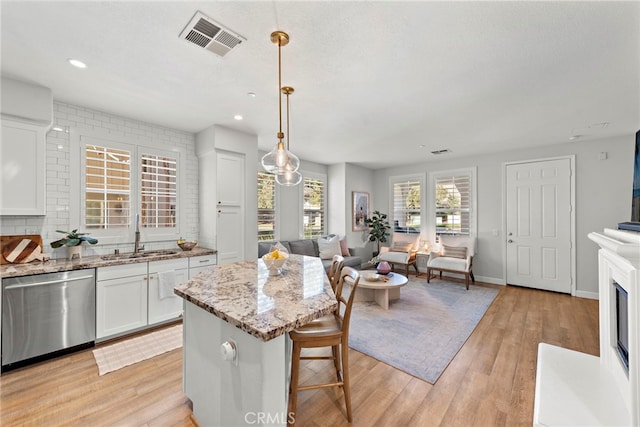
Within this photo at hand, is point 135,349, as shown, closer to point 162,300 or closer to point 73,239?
point 162,300

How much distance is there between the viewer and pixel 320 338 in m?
1.76

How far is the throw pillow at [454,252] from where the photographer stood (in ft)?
17.3

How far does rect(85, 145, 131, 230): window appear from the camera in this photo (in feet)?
10.4

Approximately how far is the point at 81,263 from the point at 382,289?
3.68 meters

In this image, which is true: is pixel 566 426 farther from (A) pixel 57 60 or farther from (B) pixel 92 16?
(A) pixel 57 60

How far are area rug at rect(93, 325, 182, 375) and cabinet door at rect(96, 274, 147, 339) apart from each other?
17cm

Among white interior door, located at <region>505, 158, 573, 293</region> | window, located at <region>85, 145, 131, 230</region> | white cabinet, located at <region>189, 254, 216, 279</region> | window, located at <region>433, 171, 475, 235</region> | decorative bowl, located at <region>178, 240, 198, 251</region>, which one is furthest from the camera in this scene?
window, located at <region>433, 171, 475, 235</region>

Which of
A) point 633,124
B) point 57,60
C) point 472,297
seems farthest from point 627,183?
point 57,60

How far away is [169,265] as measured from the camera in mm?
3293

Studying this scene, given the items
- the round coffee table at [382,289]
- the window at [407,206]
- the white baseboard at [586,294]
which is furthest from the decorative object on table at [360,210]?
the white baseboard at [586,294]

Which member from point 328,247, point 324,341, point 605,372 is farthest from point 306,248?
point 605,372

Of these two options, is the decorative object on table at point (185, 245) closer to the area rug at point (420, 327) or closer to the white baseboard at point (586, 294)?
the area rug at point (420, 327)

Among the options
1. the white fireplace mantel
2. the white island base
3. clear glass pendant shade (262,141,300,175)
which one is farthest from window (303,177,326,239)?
the white fireplace mantel

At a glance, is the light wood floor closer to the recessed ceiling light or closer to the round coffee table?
the round coffee table
